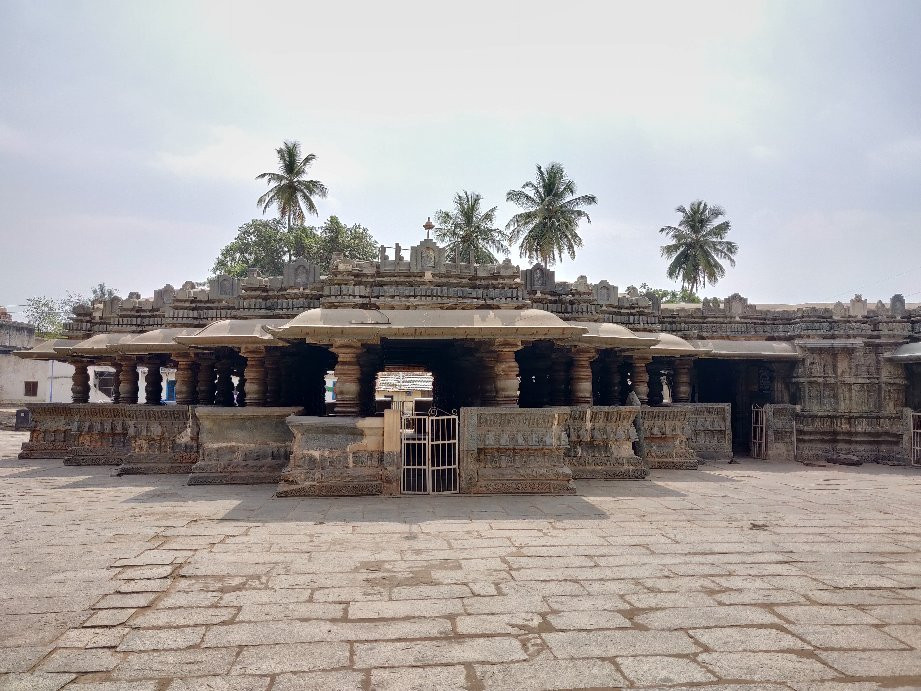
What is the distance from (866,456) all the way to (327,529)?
14.7 metres

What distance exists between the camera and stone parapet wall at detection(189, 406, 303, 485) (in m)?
9.63

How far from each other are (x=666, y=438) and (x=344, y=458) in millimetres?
7182

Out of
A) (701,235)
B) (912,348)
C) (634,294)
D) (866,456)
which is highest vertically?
(701,235)

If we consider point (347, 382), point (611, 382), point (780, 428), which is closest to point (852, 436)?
point (780, 428)

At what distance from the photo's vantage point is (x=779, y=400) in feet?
52.2

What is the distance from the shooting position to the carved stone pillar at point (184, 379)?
12859mm

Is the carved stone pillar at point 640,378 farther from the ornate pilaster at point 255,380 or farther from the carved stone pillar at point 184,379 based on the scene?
the carved stone pillar at point 184,379

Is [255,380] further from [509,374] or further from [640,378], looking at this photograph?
[640,378]

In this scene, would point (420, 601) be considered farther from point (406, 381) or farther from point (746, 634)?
point (406, 381)

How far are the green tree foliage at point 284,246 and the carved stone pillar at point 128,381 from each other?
2245 centimetres

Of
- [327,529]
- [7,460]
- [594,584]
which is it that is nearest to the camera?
[594,584]

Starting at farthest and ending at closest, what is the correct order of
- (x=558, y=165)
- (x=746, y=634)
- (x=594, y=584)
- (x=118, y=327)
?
1. (x=558, y=165)
2. (x=118, y=327)
3. (x=594, y=584)
4. (x=746, y=634)

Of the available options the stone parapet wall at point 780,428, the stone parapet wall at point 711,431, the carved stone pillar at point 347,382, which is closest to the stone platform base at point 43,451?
the carved stone pillar at point 347,382

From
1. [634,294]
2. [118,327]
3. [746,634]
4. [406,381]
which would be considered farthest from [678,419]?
[118,327]
